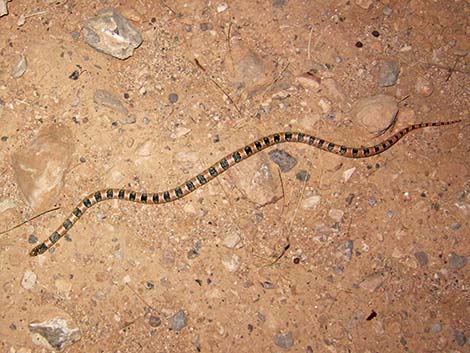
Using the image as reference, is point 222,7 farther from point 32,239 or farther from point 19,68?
point 32,239

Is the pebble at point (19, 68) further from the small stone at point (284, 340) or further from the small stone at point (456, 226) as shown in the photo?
the small stone at point (456, 226)

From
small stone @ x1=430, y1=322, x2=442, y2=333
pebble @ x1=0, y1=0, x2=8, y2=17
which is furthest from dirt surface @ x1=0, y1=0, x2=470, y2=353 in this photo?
pebble @ x1=0, y1=0, x2=8, y2=17

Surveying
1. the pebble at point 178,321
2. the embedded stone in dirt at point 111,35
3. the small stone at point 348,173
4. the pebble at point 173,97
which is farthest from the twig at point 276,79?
the pebble at point 178,321


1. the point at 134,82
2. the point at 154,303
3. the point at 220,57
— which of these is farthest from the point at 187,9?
the point at 154,303

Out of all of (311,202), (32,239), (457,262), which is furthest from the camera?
(311,202)

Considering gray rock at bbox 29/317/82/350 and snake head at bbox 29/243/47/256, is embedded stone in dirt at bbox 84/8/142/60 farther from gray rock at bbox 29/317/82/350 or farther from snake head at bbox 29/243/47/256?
gray rock at bbox 29/317/82/350

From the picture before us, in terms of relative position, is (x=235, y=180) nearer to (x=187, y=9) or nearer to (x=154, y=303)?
(x=154, y=303)

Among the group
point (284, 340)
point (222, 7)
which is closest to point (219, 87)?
point (222, 7)
